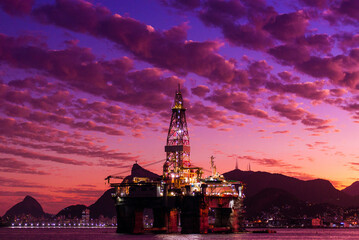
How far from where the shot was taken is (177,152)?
124 meters

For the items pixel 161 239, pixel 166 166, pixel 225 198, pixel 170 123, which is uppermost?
pixel 170 123

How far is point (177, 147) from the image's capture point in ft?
400

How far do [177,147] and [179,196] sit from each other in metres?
13.4

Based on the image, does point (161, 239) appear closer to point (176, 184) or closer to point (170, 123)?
point (176, 184)

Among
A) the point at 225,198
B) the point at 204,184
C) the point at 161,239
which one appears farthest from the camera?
the point at 225,198

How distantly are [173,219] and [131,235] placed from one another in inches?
443

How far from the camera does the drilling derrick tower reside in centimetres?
11988

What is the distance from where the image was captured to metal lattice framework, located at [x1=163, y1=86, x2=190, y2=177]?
4793 inches

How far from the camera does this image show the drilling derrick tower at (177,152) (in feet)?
393

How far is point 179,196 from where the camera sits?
4451 inches

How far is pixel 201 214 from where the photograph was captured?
110m

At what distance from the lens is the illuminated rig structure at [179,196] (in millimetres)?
110875

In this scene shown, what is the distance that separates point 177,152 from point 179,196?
44.5 ft

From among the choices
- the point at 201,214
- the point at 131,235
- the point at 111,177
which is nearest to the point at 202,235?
the point at 201,214
